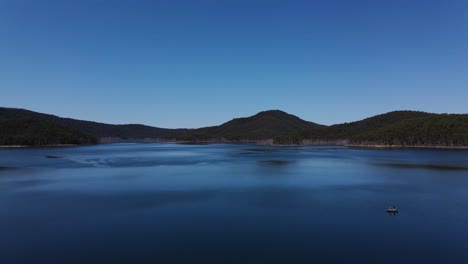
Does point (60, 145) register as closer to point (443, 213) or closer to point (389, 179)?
point (389, 179)

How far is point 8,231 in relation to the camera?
15.0m

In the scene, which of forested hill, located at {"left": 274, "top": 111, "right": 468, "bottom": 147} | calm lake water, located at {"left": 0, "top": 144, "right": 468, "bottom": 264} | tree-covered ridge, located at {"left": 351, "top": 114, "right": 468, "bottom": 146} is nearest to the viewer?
calm lake water, located at {"left": 0, "top": 144, "right": 468, "bottom": 264}

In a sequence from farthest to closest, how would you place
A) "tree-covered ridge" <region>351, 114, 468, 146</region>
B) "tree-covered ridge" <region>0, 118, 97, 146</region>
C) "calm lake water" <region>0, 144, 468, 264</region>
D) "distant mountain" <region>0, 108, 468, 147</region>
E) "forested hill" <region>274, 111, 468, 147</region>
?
"tree-covered ridge" <region>0, 118, 97, 146</region> < "distant mountain" <region>0, 108, 468, 147</region> < "forested hill" <region>274, 111, 468, 147</region> < "tree-covered ridge" <region>351, 114, 468, 146</region> < "calm lake water" <region>0, 144, 468, 264</region>

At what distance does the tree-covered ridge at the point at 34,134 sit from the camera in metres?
125

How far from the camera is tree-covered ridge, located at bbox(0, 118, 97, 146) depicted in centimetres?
12541

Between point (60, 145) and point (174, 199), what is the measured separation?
129058mm

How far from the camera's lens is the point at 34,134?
133m

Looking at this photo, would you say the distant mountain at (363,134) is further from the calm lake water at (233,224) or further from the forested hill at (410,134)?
the calm lake water at (233,224)

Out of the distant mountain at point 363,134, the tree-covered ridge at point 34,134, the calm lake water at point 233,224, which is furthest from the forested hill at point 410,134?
the tree-covered ridge at point 34,134

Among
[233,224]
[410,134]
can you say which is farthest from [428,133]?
[233,224]

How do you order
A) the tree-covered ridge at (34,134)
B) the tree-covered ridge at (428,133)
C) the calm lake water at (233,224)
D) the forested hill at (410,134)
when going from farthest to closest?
the tree-covered ridge at (34,134) → the forested hill at (410,134) → the tree-covered ridge at (428,133) → the calm lake water at (233,224)

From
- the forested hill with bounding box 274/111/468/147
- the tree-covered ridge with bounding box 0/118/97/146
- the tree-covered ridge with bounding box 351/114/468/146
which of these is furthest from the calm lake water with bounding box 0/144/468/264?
the tree-covered ridge with bounding box 0/118/97/146

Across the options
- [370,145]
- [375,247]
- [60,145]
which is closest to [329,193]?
[375,247]

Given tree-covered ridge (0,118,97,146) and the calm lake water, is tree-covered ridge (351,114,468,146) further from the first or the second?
tree-covered ridge (0,118,97,146)
